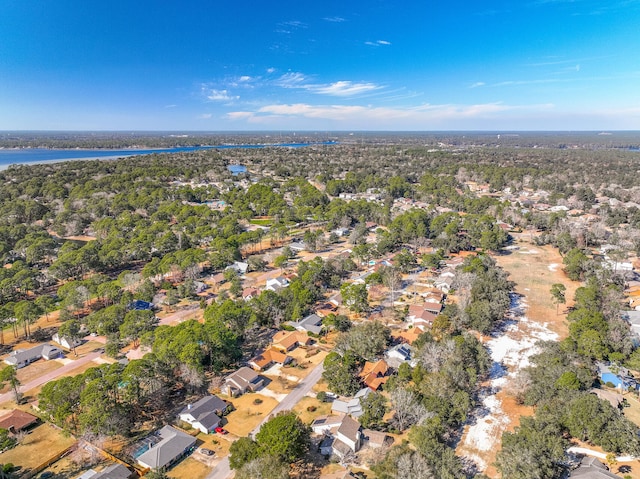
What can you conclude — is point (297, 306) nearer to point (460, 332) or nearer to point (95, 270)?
point (460, 332)

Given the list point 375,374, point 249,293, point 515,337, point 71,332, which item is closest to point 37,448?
point 71,332

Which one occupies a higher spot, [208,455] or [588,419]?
[588,419]

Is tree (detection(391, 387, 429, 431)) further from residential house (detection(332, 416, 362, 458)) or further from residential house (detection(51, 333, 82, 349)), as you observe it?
residential house (detection(51, 333, 82, 349))

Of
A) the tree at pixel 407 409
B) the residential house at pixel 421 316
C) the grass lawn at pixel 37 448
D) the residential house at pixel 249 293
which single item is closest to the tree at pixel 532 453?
the tree at pixel 407 409

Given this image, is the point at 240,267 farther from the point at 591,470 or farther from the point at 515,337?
the point at 591,470

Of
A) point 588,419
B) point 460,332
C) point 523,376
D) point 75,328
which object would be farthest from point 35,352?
point 588,419
